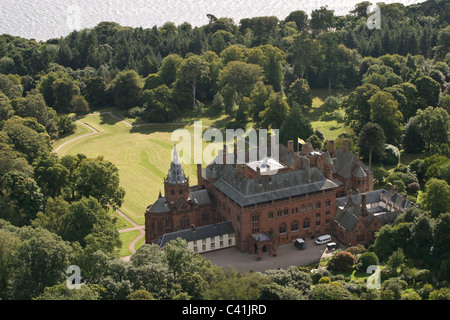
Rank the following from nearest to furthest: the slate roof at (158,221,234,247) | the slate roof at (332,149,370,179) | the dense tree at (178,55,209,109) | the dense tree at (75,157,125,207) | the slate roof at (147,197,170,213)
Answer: the slate roof at (158,221,234,247) → the slate roof at (147,197,170,213) → the dense tree at (75,157,125,207) → the slate roof at (332,149,370,179) → the dense tree at (178,55,209,109)

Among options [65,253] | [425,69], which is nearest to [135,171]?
[65,253]

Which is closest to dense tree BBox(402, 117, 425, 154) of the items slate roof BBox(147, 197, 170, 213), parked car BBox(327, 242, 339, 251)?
parked car BBox(327, 242, 339, 251)

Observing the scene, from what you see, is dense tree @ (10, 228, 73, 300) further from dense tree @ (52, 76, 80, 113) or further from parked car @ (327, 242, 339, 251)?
dense tree @ (52, 76, 80, 113)

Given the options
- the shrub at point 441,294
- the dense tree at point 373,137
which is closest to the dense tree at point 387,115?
the dense tree at point 373,137

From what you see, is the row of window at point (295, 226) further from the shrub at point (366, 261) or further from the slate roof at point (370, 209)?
the shrub at point (366, 261)

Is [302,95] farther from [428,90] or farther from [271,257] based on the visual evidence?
[271,257]

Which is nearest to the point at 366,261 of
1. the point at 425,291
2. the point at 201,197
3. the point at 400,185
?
the point at 425,291
